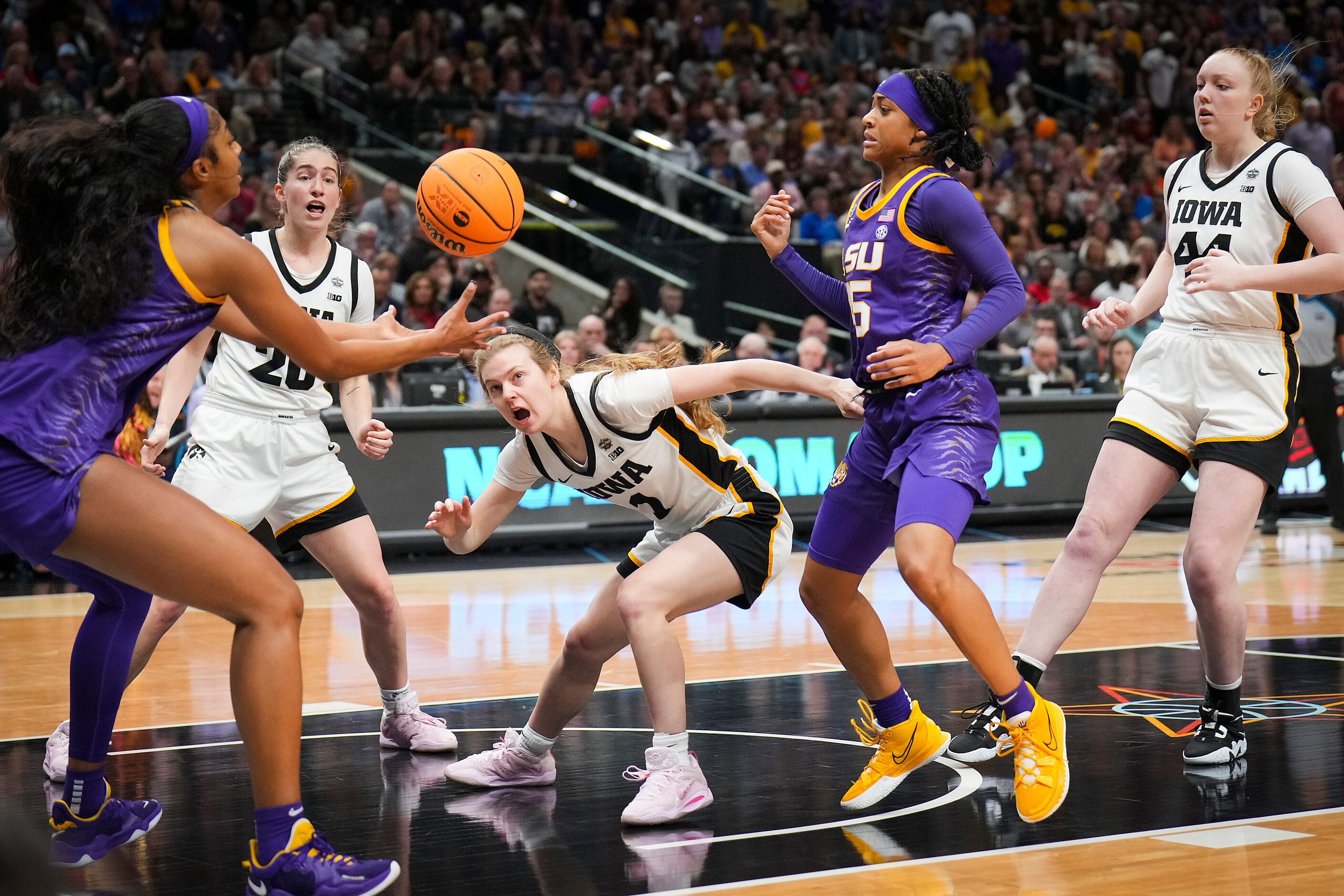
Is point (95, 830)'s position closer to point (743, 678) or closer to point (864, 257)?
point (864, 257)

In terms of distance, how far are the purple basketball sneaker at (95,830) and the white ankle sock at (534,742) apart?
3.75 feet

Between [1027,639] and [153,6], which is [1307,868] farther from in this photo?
[153,6]

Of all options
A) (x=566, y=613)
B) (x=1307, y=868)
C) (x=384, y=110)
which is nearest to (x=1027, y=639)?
(x=1307, y=868)

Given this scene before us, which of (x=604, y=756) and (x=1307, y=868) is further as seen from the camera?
(x=604, y=756)

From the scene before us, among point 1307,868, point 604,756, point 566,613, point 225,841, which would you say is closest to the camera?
point 1307,868

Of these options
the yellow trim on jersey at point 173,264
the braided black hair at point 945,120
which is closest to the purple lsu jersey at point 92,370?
the yellow trim on jersey at point 173,264

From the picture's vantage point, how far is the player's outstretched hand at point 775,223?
15.2 ft

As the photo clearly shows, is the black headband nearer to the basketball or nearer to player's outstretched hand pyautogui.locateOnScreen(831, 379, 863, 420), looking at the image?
the basketball

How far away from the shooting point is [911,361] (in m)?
4.05

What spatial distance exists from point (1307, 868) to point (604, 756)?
7.84ft

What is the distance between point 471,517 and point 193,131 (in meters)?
1.48

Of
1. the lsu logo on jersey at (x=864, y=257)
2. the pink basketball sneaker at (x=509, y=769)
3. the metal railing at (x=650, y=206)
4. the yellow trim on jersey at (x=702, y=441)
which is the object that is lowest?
the pink basketball sneaker at (x=509, y=769)

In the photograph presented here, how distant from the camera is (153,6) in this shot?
16.2m

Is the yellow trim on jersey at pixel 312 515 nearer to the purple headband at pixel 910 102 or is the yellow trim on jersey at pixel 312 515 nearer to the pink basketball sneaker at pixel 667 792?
the pink basketball sneaker at pixel 667 792
